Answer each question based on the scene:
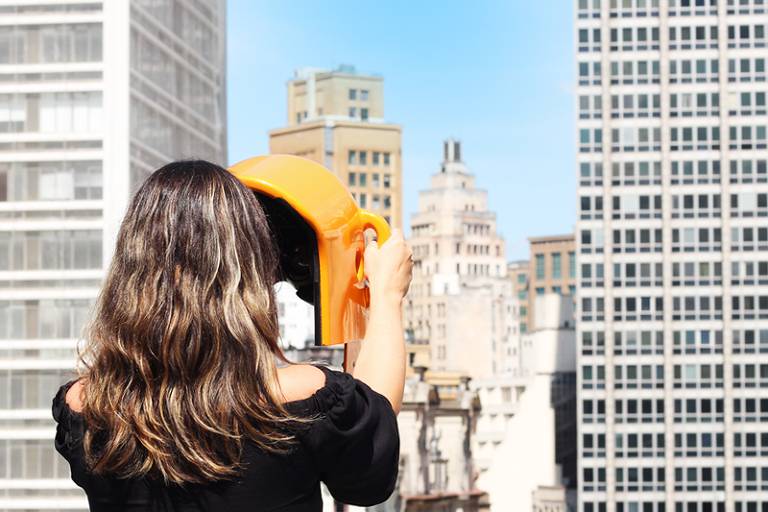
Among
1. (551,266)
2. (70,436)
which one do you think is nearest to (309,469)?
(70,436)

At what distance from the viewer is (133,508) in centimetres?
312

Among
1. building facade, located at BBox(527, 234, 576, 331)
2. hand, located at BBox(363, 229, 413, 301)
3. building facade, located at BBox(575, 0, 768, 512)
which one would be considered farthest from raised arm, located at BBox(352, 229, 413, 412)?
building facade, located at BBox(527, 234, 576, 331)

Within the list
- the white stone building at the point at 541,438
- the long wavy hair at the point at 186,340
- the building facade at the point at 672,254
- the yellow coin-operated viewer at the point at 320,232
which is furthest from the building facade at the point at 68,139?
the white stone building at the point at 541,438

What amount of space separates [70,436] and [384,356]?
68cm

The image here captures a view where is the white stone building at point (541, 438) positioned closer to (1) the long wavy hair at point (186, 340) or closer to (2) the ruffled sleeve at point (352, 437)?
(2) the ruffled sleeve at point (352, 437)

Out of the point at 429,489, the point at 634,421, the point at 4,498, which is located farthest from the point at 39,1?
the point at 634,421

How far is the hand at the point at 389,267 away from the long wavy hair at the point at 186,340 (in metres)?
0.37

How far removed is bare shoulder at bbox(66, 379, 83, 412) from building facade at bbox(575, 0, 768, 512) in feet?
307

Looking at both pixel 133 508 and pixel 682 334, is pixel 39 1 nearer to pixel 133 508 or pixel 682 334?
pixel 133 508

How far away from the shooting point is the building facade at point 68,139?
4709cm

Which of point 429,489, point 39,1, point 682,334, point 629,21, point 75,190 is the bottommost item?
point 429,489

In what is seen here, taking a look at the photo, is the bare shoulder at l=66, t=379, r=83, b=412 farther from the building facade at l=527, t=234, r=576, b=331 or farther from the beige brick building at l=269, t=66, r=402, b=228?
the building facade at l=527, t=234, r=576, b=331

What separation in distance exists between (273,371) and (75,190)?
4638cm

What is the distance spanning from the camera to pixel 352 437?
3.08 metres
